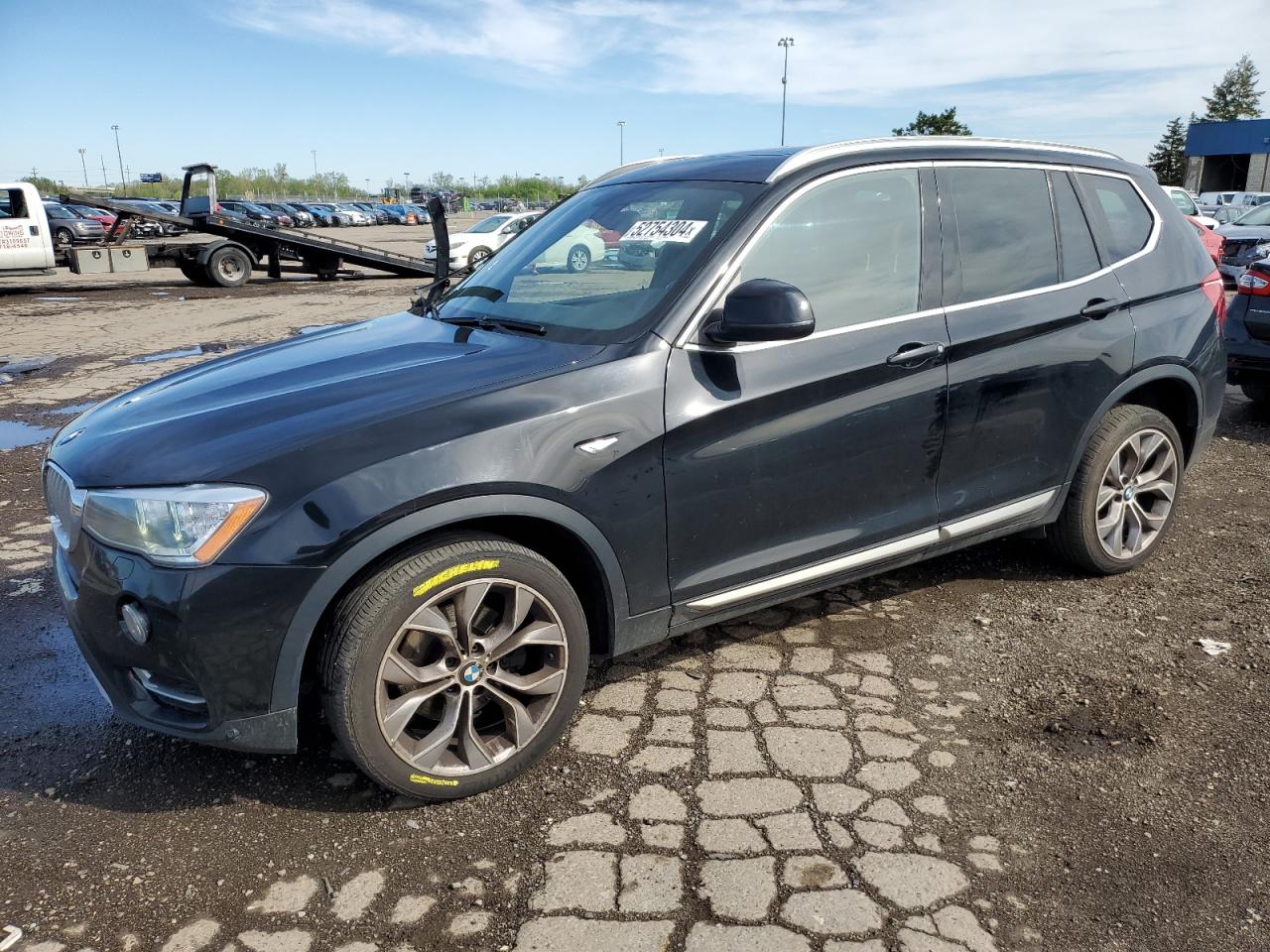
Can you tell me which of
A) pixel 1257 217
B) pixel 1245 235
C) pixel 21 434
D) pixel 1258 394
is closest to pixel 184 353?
pixel 21 434

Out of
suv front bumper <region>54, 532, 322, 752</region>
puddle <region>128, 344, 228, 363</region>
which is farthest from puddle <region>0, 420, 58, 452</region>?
suv front bumper <region>54, 532, 322, 752</region>

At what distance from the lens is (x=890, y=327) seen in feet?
Answer: 10.9

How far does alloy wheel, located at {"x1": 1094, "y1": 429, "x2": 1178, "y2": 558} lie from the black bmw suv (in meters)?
0.03

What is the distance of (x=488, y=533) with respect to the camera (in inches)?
109

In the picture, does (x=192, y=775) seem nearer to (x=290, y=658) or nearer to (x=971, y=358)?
(x=290, y=658)

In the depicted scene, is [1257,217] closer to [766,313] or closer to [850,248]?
[850,248]

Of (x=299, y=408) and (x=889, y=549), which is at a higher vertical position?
(x=299, y=408)

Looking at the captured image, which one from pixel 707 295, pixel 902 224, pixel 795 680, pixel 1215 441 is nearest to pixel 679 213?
pixel 707 295

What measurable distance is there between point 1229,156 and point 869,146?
8005cm

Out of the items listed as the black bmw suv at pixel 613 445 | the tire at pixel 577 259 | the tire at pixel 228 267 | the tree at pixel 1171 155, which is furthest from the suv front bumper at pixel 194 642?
the tree at pixel 1171 155

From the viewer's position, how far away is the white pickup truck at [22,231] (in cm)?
1780

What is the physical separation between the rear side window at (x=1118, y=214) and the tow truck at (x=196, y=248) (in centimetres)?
1622

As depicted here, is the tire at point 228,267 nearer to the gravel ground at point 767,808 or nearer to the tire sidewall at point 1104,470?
the gravel ground at point 767,808

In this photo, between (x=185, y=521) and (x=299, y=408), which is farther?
(x=299, y=408)
